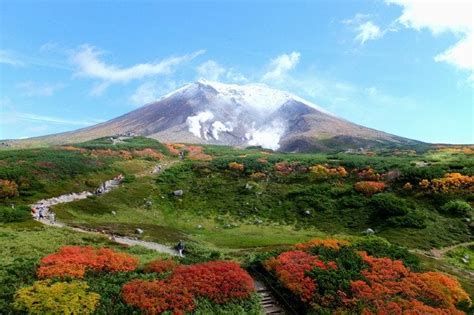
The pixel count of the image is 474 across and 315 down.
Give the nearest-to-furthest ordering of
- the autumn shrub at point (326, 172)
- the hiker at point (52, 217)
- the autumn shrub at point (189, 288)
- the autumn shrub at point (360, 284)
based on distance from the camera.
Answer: the autumn shrub at point (189, 288) → the autumn shrub at point (360, 284) → the hiker at point (52, 217) → the autumn shrub at point (326, 172)

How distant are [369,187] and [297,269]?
4120 cm

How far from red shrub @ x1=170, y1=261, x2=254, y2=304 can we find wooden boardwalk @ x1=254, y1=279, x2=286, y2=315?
1.16m

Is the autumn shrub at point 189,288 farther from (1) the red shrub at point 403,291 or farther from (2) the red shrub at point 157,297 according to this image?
(1) the red shrub at point 403,291

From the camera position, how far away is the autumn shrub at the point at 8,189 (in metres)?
57.6

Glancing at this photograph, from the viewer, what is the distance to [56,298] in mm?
23312

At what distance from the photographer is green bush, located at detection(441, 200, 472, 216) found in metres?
56.9

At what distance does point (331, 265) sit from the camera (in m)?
30.6

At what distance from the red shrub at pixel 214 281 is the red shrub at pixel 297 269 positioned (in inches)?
103

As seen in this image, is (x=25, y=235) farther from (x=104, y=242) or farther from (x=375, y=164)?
(x=375, y=164)

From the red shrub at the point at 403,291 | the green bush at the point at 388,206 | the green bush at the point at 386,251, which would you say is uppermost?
the green bush at the point at 388,206

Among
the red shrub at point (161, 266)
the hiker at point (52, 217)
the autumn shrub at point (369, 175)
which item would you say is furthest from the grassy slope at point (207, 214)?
the red shrub at point (161, 266)

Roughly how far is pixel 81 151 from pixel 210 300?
8269cm

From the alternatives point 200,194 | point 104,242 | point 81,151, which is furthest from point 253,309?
point 81,151

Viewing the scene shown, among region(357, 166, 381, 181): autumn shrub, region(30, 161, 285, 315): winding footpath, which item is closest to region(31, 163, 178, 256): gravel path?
region(30, 161, 285, 315): winding footpath
